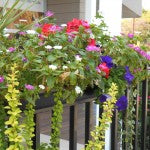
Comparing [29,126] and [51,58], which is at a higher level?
[51,58]

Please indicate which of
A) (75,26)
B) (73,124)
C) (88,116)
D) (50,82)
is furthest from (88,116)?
(50,82)

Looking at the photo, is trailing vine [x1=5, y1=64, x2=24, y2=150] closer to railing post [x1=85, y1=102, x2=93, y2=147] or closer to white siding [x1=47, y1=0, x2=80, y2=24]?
railing post [x1=85, y1=102, x2=93, y2=147]

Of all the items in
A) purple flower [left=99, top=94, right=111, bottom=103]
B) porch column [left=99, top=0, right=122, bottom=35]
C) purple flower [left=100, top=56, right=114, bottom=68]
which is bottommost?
purple flower [left=99, top=94, right=111, bottom=103]

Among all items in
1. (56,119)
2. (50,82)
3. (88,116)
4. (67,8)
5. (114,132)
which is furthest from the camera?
(67,8)

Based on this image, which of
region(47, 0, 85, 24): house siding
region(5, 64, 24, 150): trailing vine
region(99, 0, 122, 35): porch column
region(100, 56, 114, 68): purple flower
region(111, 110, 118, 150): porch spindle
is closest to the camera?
region(5, 64, 24, 150): trailing vine

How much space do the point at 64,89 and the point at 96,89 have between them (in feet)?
1.12

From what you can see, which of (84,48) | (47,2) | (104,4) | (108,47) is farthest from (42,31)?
(47,2)

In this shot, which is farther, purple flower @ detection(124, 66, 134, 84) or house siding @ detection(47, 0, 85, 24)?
house siding @ detection(47, 0, 85, 24)

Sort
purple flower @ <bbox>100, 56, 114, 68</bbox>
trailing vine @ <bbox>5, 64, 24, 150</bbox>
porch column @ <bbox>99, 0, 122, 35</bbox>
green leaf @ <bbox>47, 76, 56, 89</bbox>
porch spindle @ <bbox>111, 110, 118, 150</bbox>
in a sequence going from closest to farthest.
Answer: trailing vine @ <bbox>5, 64, 24, 150</bbox> < green leaf @ <bbox>47, 76, 56, 89</bbox> < purple flower @ <bbox>100, 56, 114, 68</bbox> < porch spindle @ <bbox>111, 110, 118, 150</bbox> < porch column @ <bbox>99, 0, 122, 35</bbox>

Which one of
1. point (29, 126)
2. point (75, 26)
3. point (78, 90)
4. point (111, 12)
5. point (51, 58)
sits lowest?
point (29, 126)

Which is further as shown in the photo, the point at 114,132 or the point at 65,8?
the point at 65,8

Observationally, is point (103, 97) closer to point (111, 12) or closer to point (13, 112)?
point (13, 112)

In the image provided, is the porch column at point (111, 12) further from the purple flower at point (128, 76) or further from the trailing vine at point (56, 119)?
the trailing vine at point (56, 119)

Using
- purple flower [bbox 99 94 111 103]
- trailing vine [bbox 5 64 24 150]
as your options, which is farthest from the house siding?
trailing vine [bbox 5 64 24 150]
